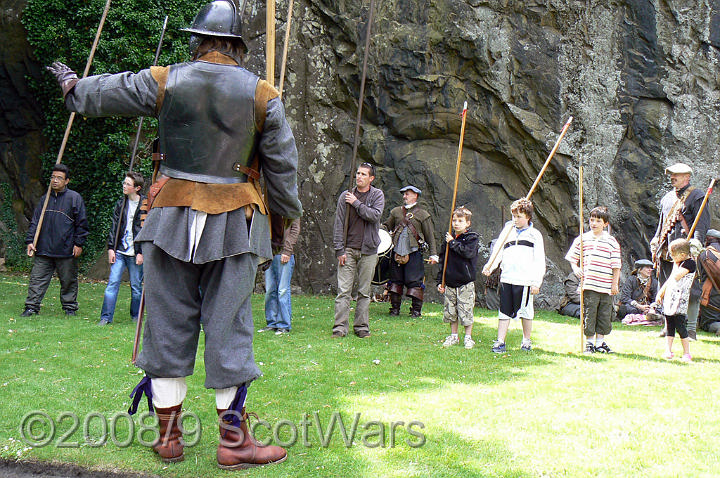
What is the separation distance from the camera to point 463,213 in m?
7.65

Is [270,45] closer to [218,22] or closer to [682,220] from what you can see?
[218,22]

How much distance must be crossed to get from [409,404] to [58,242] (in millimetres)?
6061

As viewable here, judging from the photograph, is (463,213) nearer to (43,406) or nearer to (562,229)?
(43,406)

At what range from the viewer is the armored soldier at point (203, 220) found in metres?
3.47

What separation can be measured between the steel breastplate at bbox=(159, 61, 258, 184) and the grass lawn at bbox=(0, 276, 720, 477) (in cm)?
160

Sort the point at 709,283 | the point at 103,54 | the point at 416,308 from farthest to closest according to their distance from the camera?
the point at 103,54
the point at 416,308
the point at 709,283

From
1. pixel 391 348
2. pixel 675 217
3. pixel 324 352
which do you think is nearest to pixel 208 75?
pixel 324 352

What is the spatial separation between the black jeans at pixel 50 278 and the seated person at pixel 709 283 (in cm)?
814

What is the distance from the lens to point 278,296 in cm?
819

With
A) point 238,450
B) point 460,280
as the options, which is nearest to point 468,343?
point 460,280

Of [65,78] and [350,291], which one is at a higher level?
[65,78]

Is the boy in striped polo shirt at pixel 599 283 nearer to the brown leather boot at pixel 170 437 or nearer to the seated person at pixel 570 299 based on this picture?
the seated person at pixel 570 299

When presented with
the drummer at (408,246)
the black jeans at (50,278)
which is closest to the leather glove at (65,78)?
the black jeans at (50,278)

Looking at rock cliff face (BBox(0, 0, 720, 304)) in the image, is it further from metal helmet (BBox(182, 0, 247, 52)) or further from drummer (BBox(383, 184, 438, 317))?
metal helmet (BBox(182, 0, 247, 52))
